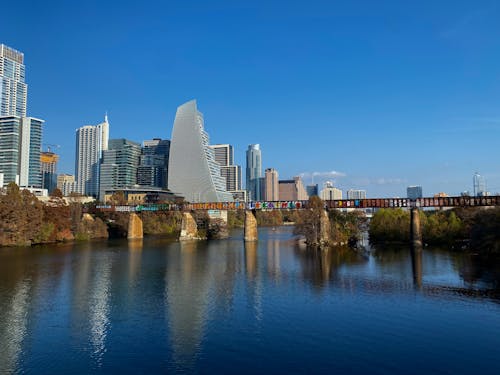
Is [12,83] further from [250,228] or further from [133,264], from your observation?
[133,264]

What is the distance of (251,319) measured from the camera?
2323 centimetres

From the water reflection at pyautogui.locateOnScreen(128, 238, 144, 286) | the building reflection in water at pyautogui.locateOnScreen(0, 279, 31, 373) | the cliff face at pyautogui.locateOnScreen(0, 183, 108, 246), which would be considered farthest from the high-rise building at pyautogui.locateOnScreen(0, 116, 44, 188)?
the building reflection in water at pyautogui.locateOnScreen(0, 279, 31, 373)

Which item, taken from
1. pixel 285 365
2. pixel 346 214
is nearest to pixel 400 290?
pixel 285 365

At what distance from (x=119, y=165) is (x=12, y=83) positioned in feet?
187

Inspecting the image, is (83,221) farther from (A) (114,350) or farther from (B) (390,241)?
(A) (114,350)

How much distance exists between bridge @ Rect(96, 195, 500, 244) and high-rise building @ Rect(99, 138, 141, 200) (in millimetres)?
94535

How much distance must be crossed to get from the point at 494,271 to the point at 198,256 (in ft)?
104

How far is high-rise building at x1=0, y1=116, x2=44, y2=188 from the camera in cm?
14838

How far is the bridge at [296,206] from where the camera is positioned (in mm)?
60938

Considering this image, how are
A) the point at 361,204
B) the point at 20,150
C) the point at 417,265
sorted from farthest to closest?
1. the point at 20,150
2. the point at 361,204
3. the point at 417,265

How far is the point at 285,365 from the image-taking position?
1684cm

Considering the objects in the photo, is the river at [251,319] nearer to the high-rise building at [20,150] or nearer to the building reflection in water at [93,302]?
the building reflection in water at [93,302]

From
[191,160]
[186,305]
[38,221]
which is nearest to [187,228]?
[38,221]

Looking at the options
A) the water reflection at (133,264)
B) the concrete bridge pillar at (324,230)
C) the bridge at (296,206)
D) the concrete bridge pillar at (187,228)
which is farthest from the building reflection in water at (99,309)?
the concrete bridge pillar at (187,228)
